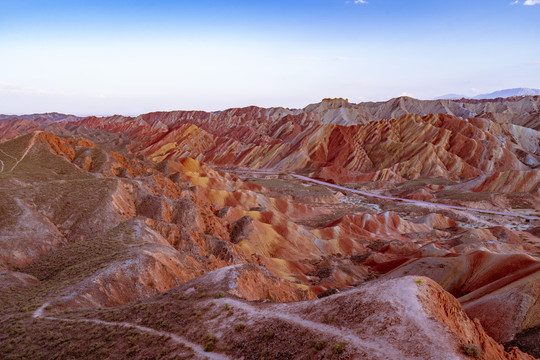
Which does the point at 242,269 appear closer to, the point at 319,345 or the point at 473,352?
the point at 319,345

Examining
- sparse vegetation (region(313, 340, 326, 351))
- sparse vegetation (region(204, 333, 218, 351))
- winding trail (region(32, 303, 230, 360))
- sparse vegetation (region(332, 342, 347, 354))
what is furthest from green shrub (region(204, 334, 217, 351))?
sparse vegetation (region(332, 342, 347, 354))

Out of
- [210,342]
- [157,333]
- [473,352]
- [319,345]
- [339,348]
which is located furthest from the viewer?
[157,333]

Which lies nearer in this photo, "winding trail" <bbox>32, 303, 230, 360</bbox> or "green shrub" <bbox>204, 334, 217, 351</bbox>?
"winding trail" <bbox>32, 303, 230, 360</bbox>

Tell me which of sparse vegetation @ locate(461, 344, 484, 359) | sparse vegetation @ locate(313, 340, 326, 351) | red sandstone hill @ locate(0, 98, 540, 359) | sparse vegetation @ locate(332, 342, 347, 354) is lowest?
red sandstone hill @ locate(0, 98, 540, 359)

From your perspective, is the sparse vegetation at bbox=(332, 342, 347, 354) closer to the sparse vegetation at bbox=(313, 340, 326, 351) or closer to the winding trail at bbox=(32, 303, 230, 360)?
the sparse vegetation at bbox=(313, 340, 326, 351)

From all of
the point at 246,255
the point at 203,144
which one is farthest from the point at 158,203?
the point at 203,144

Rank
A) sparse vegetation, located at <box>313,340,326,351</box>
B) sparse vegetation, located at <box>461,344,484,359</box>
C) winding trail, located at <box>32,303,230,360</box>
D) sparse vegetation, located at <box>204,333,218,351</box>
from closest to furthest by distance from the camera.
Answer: sparse vegetation, located at <box>461,344,484,359</box>, sparse vegetation, located at <box>313,340,326,351</box>, winding trail, located at <box>32,303,230,360</box>, sparse vegetation, located at <box>204,333,218,351</box>

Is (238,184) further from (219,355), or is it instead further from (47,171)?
(219,355)

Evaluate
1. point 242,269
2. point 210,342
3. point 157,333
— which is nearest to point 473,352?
point 210,342

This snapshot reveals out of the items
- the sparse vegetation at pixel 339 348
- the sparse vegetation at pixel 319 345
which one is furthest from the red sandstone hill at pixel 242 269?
the sparse vegetation at pixel 319 345
